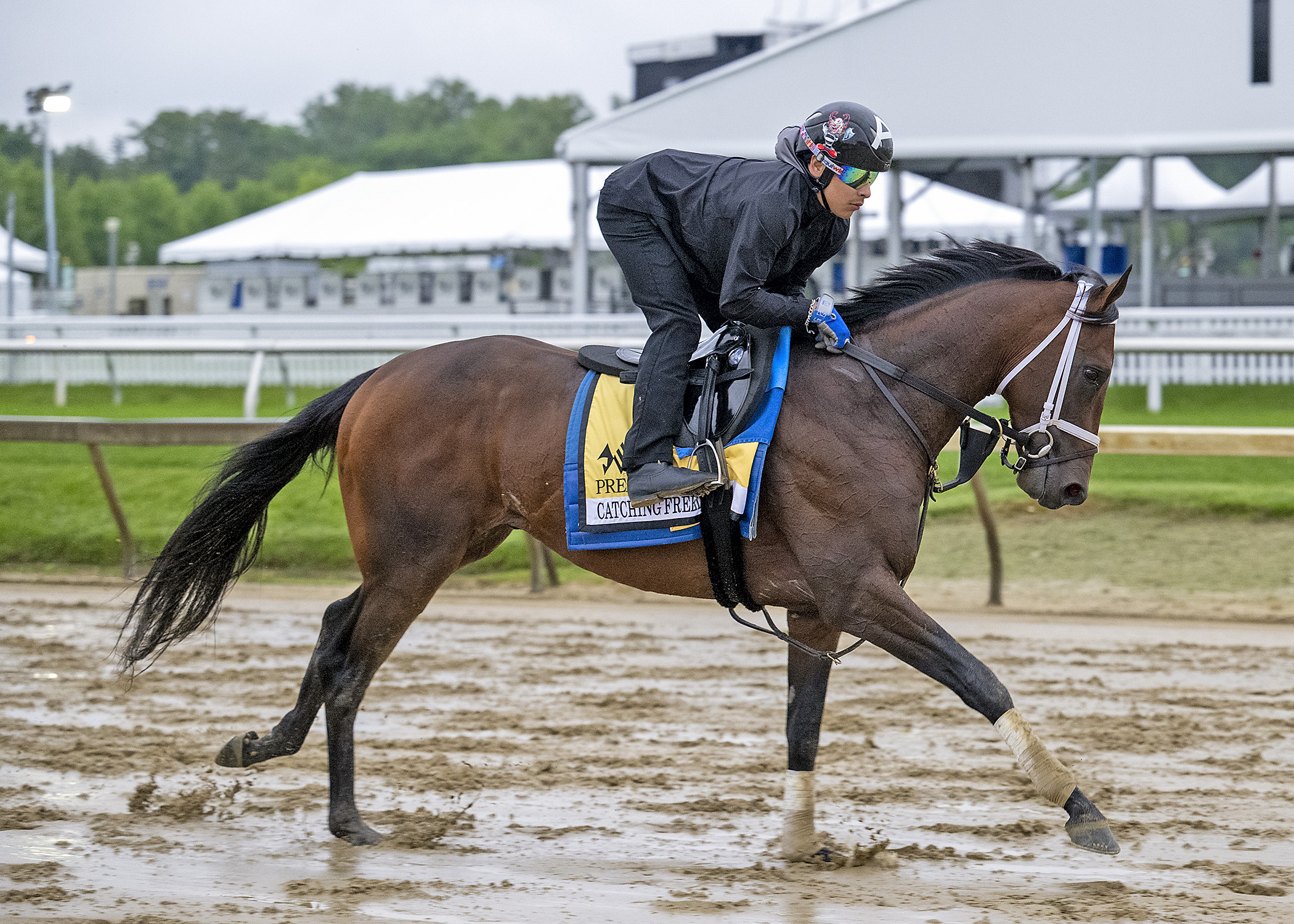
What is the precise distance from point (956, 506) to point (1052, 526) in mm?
720

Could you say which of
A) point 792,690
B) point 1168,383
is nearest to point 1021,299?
point 792,690

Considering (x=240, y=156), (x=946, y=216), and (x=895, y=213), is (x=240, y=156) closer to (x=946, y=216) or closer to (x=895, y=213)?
(x=946, y=216)

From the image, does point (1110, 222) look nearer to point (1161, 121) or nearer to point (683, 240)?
point (1161, 121)

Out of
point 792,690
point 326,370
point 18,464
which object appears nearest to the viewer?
point 792,690

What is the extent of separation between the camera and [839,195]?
3.96 metres

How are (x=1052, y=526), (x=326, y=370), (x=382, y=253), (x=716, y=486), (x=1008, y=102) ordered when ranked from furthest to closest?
1. (x=382, y=253)
2. (x=1008, y=102)
3. (x=326, y=370)
4. (x=1052, y=526)
5. (x=716, y=486)

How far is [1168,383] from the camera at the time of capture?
1138 centimetres

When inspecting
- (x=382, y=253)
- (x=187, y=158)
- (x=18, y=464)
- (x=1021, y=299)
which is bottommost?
(x=18, y=464)

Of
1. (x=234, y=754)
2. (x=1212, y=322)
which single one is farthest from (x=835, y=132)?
(x=1212, y=322)

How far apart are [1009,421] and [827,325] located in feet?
2.21

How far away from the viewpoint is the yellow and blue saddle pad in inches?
159

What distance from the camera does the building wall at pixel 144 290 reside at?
1516 inches

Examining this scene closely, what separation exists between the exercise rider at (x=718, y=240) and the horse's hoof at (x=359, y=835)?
139cm

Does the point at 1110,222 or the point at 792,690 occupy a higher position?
the point at 1110,222
